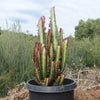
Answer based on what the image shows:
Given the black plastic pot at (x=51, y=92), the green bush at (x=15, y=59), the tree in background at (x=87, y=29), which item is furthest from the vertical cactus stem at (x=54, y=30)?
the tree in background at (x=87, y=29)

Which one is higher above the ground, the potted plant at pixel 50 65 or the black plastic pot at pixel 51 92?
the potted plant at pixel 50 65

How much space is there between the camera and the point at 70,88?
2.29 metres

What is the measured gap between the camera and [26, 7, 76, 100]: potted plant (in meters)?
2.22

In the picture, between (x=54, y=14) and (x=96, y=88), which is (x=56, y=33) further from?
(x=96, y=88)

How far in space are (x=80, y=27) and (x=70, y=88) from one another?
21.7 metres

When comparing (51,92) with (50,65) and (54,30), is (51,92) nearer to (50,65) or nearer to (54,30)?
(50,65)

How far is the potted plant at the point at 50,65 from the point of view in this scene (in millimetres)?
2217

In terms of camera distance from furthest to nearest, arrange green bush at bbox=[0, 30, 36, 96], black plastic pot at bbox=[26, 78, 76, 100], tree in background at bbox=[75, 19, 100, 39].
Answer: tree in background at bbox=[75, 19, 100, 39], green bush at bbox=[0, 30, 36, 96], black plastic pot at bbox=[26, 78, 76, 100]

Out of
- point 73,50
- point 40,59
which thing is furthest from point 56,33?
point 73,50

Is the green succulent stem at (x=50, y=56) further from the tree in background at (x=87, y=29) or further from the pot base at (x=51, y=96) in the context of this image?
the tree in background at (x=87, y=29)

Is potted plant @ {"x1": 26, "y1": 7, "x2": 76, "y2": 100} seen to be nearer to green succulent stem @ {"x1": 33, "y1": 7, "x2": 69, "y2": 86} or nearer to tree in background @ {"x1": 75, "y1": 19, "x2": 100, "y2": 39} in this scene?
green succulent stem @ {"x1": 33, "y1": 7, "x2": 69, "y2": 86}

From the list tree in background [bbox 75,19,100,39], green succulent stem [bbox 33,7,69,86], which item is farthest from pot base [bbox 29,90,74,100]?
tree in background [bbox 75,19,100,39]

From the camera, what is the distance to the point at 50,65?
7.57 ft

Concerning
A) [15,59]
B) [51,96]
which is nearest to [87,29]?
[15,59]
